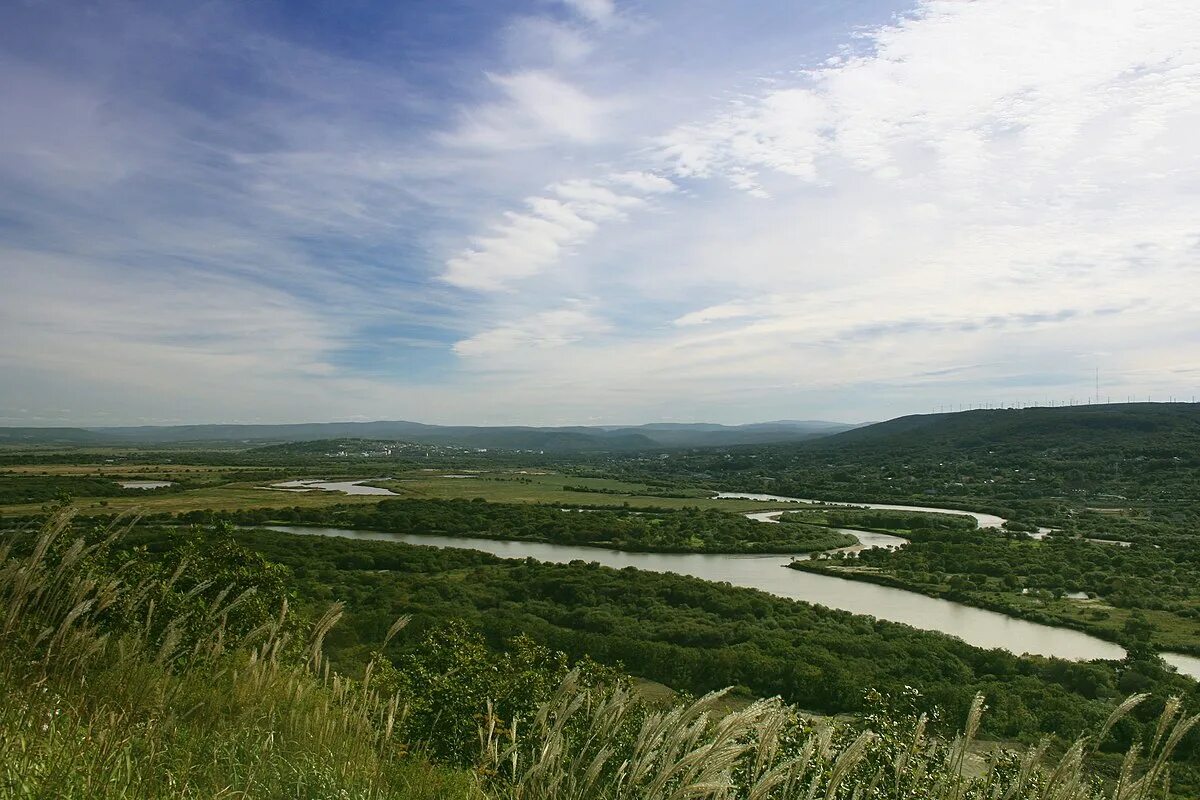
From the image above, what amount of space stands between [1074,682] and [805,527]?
37.9 meters

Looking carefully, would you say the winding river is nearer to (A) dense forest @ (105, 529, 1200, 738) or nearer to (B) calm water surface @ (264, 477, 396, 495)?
(A) dense forest @ (105, 529, 1200, 738)

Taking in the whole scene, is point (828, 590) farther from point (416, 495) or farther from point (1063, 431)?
point (1063, 431)

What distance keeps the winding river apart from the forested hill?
183ft

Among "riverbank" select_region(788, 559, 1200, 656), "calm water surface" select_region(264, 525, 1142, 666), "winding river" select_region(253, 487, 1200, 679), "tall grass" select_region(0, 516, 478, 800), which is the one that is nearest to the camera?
"tall grass" select_region(0, 516, 478, 800)

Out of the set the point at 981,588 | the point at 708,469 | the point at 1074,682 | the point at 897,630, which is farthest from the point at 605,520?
the point at 708,469

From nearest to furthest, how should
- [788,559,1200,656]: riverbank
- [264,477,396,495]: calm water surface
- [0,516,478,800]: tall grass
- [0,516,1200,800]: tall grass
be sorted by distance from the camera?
[0,516,1200,800]: tall grass
[0,516,478,800]: tall grass
[788,559,1200,656]: riverbank
[264,477,396,495]: calm water surface

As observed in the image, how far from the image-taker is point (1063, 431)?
118438 millimetres

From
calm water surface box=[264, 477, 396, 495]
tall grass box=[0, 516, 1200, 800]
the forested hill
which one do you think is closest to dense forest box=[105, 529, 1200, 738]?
tall grass box=[0, 516, 1200, 800]

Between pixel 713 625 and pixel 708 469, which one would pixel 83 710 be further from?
pixel 708 469

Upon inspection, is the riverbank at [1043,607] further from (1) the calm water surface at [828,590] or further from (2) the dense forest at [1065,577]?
(1) the calm water surface at [828,590]

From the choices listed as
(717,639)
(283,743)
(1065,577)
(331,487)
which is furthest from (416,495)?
(283,743)

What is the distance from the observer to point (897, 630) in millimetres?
28859

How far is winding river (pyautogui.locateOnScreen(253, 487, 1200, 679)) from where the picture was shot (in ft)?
95.5

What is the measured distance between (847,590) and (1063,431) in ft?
334
